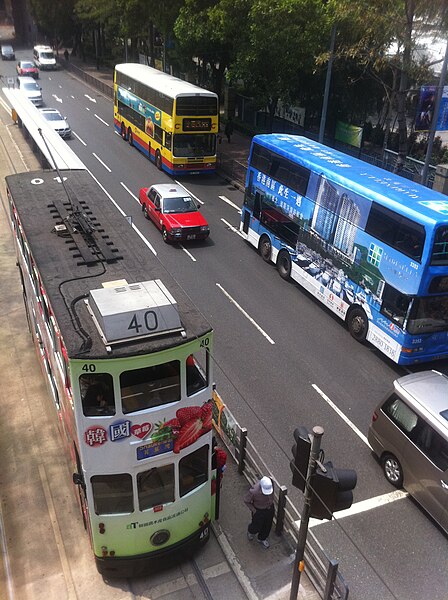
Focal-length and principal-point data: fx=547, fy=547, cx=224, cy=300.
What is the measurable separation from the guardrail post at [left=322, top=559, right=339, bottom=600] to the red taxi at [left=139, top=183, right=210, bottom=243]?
46.4ft

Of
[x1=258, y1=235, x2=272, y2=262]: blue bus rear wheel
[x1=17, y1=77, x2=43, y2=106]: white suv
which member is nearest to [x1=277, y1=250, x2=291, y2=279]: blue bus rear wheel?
[x1=258, y1=235, x2=272, y2=262]: blue bus rear wheel

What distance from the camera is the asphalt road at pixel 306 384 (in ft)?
29.4

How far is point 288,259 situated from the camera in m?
17.9

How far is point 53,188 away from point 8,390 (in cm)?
473

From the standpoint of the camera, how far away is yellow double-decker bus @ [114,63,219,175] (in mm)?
25875

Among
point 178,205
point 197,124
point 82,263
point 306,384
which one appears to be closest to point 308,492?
point 82,263

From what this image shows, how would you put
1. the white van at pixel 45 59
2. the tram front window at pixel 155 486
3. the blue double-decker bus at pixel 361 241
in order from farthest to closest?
the white van at pixel 45 59
the blue double-decker bus at pixel 361 241
the tram front window at pixel 155 486

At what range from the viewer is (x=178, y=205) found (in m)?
21.0

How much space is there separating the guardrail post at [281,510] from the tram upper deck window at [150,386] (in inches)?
113

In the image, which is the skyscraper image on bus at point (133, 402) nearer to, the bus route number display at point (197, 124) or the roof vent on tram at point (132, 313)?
the roof vent on tram at point (132, 313)

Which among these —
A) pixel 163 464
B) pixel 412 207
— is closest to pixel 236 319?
pixel 412 207

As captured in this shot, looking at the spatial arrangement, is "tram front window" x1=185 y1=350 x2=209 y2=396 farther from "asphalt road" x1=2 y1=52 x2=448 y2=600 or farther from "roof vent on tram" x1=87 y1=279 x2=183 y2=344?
"asphalt road" x1=2 y1=52 x2=448 y2=600

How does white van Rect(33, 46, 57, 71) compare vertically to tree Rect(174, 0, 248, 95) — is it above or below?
below

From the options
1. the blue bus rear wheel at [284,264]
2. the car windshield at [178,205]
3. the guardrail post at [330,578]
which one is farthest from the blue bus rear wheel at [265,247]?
the guardrail post at [330,578]
